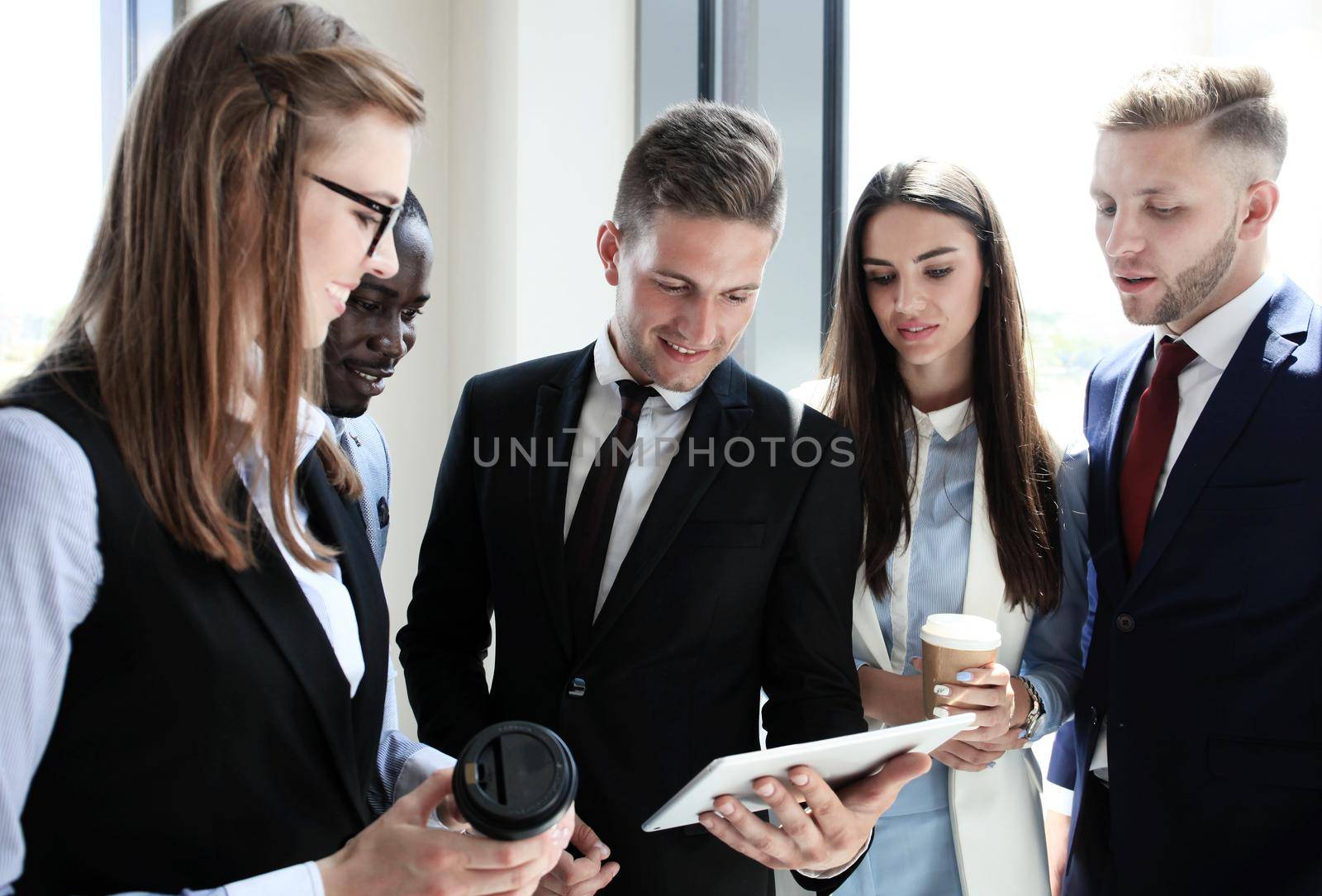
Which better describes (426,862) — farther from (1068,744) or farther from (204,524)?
(1068,744)

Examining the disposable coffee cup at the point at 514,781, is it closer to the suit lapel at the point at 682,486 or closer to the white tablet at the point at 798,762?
the white tablet at the point at 798,762

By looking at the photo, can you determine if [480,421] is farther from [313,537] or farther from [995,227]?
[995,227]

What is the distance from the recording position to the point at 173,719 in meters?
0.93

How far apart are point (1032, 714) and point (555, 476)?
36.4 inches

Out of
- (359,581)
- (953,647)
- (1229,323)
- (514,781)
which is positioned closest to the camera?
(514,781)

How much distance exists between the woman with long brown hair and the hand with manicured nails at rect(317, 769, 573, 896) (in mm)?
914

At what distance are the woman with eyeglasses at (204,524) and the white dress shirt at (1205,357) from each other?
48.9 inches

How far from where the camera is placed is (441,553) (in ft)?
5.57

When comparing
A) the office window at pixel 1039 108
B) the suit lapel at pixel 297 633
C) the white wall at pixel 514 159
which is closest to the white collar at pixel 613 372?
the suit lapel at pixel 297 633

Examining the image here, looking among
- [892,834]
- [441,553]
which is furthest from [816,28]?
[892,834]

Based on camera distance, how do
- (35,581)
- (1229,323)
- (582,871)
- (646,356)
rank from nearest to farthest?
(35,581) → (582,871) → (646,356) → (1229,323)

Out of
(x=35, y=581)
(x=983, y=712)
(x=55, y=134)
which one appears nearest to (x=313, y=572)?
(x=35, y=581)

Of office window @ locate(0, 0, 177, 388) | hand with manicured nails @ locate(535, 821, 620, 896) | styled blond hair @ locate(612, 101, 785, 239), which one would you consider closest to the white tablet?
hand with manicured nails @ locate(535, 821, 620, 896)

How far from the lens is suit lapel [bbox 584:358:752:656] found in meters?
1.49
